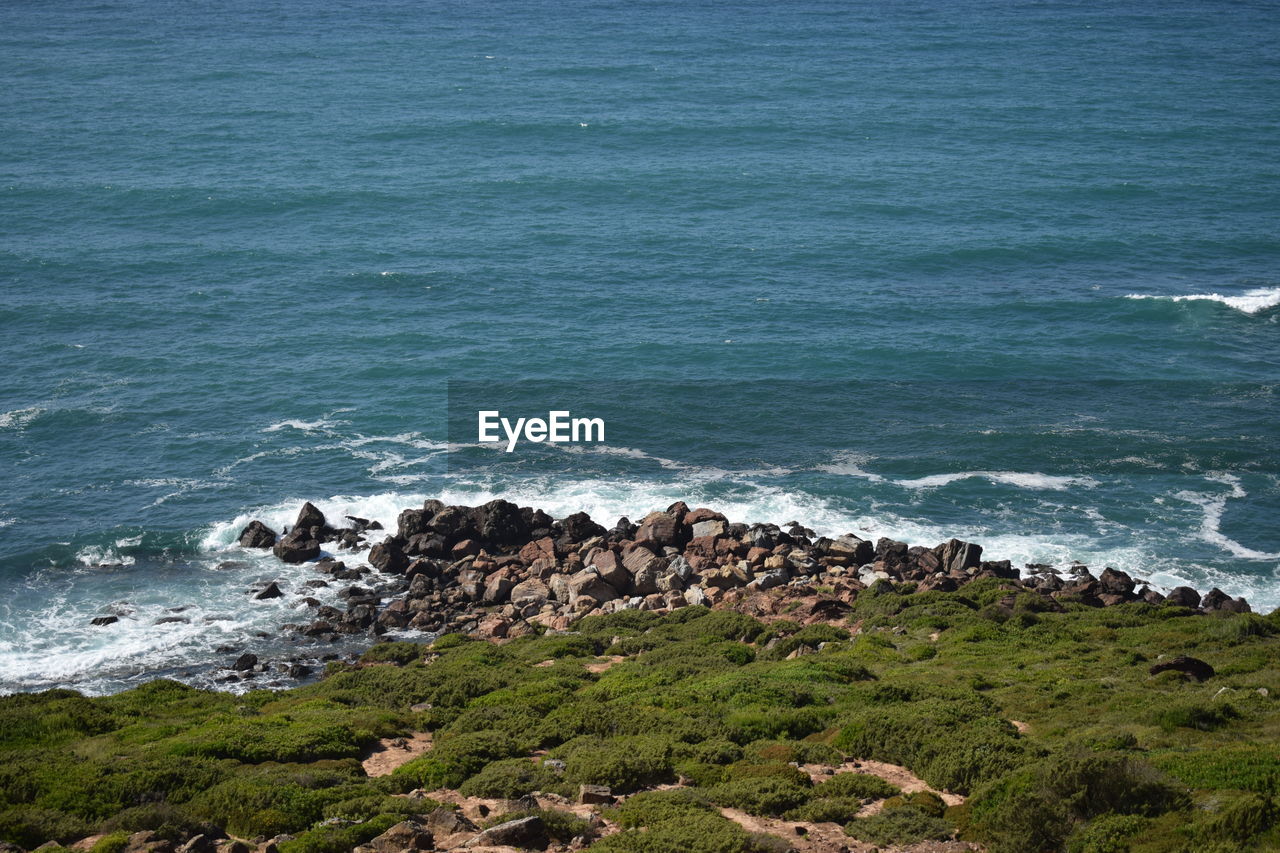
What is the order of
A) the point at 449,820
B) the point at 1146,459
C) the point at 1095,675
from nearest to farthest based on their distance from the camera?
the point at 449,820 → the point at 1095,675 → the point at 1146,459

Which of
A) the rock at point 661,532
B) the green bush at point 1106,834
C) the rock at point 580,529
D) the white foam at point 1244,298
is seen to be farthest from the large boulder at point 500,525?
the white foam at point 1244,298

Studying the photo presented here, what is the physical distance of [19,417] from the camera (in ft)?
259

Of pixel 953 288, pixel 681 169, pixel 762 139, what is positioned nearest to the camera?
Answer: pixel 953 288

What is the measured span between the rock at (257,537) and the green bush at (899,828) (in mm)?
45638

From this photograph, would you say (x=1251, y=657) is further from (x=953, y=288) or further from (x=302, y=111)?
(x=302, y=111)

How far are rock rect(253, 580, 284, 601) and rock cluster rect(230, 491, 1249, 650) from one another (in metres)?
0.07

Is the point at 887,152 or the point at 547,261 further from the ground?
the point at 887,152

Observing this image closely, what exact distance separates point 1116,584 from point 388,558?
121ft

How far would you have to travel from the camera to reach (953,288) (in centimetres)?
9994

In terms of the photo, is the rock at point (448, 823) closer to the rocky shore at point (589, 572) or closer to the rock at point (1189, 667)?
the rock at point (1189, 667)

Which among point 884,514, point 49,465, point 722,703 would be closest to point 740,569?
point 884,514

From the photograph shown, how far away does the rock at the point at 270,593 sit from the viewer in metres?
60.4

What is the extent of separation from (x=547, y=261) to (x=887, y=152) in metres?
50.2

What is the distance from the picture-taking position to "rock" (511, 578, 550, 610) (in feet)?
194
